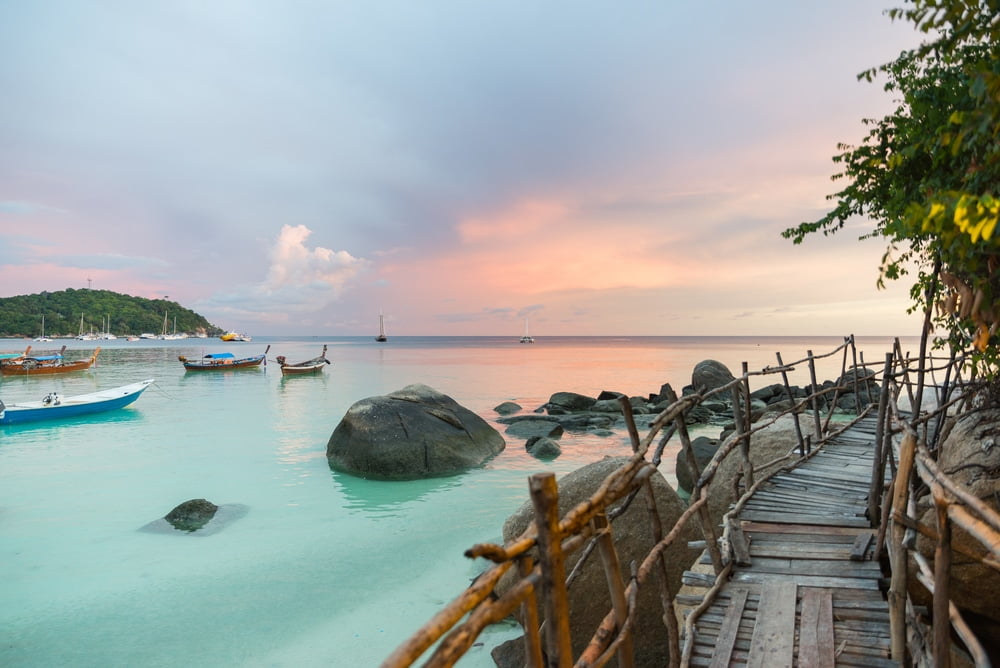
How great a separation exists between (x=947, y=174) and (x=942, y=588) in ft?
15.3

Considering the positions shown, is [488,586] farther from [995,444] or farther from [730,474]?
[730,474]

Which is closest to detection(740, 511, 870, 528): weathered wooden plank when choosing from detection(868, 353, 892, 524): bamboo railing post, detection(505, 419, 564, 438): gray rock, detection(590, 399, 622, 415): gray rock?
detection(868, 353, 892, 524): bamboo railing post

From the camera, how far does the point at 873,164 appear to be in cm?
642

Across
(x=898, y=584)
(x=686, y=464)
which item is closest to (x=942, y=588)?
(x=898, y=584)

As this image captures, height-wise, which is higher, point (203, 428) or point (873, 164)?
point (873, 164)

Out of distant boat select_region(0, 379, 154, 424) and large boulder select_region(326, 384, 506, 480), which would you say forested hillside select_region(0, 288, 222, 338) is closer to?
distant boat select_region(0, 379, 154, 424)

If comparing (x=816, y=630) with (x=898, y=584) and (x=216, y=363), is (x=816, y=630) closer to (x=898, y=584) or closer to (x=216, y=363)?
(x=898, y=584)

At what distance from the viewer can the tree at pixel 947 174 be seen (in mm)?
3490

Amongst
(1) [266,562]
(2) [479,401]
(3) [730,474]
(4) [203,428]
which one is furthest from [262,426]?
(3) [730,474]

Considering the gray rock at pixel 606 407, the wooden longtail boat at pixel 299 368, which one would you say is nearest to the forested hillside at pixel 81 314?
the wooden longtail boat at pixel 299 368

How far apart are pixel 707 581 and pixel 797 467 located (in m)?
4.14

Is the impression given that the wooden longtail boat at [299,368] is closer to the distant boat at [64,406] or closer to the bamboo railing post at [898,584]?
the distant boat at [64,406]

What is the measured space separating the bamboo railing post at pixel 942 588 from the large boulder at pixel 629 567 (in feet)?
9.27

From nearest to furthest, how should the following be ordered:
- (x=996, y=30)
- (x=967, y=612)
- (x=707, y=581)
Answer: (x=996, y=30) < (x=707, y=581) < (x=967, y=612)
